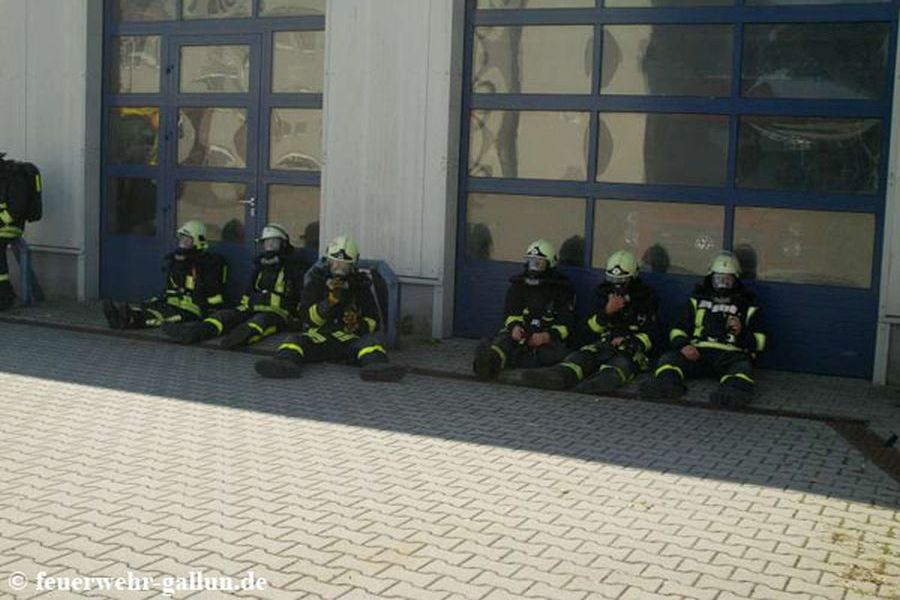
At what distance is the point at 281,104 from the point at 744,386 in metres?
6.28

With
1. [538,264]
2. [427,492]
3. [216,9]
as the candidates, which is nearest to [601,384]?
[538,264]

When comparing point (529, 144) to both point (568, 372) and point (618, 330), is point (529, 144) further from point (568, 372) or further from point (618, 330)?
→ point (568, 372)

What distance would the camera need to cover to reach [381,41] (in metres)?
11.7

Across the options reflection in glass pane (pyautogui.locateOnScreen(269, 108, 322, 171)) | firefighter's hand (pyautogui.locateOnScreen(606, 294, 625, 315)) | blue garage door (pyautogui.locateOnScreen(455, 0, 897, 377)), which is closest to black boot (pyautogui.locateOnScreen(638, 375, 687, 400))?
firefighter's hand (pyautogui.locateOnScreen(606, 294, 625, 315))

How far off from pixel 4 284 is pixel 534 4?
6877 millimetres

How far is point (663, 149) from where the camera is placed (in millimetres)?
10852

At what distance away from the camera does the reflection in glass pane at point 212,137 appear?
13.0 m

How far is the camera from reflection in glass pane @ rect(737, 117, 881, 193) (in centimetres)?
1007

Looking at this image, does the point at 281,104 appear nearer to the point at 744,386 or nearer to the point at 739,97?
the point at 739,97

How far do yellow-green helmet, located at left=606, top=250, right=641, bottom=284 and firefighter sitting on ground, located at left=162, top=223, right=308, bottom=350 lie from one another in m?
3.38

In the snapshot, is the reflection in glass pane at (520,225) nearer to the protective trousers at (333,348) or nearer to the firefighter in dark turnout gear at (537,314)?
the firefighter in dark turnout gear at (537,314)

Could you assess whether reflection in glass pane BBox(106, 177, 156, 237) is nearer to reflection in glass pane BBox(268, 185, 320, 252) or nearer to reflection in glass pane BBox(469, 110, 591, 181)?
reflection in glass pane BBox(268, 185, 320, 252)

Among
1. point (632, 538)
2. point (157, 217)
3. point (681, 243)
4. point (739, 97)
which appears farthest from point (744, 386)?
point (157, 217)

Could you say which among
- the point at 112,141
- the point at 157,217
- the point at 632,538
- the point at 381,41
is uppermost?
the point at 381,41
